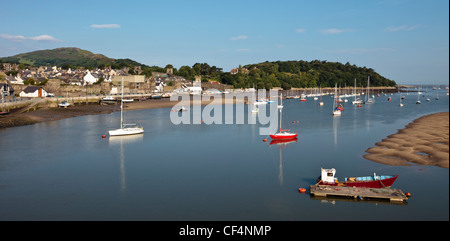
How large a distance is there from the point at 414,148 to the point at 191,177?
2416 centimetres

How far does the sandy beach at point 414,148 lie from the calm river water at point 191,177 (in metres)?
1.43

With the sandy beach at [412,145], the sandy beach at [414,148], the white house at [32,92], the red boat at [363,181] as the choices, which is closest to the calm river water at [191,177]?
the sandy beach at [414,148]

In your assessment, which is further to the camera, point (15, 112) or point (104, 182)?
point (15, 112)

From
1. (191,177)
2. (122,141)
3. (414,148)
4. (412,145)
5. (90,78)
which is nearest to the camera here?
(191,177)

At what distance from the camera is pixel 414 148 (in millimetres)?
38219

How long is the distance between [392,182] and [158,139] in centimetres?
3075

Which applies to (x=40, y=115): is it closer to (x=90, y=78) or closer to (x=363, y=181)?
(x=363, y=181)

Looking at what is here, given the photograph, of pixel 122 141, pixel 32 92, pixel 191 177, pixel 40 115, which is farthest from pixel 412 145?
pixel 32 92

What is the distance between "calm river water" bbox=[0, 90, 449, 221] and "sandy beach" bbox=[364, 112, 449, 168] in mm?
1433

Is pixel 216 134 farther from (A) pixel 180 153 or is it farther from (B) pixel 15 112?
(B) pixel 15 112

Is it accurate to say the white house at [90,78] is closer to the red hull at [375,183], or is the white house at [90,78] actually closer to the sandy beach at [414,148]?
the sandy beach at [414,148]

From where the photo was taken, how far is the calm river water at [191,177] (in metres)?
22.3

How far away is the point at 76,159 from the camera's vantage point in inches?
1430
